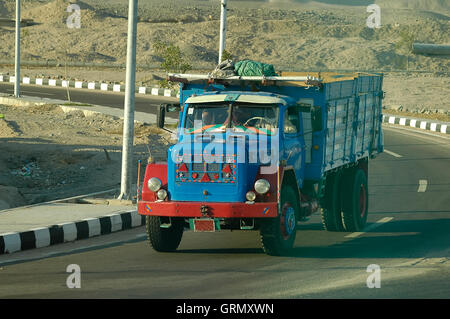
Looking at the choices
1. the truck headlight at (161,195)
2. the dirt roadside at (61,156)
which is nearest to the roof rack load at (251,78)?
the truck headlight at (161,195)

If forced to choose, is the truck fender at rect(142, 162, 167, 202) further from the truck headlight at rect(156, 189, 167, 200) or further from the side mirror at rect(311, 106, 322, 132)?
the side mirror at rect(311, 106, 322, 132)

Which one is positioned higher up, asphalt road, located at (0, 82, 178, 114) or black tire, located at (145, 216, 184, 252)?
black tire, located at (145, 216, 184, 252)

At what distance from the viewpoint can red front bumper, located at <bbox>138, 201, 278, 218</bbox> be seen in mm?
12539

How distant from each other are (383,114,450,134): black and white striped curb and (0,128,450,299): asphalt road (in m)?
20.8

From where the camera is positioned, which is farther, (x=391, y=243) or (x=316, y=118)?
(x=391, y=243)

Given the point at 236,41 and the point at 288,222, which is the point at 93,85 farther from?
the point at 288,222

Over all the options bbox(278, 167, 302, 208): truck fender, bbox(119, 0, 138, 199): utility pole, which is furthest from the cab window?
bbox(119, 0, 138, 199): utility pole

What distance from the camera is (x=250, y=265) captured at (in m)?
12.5

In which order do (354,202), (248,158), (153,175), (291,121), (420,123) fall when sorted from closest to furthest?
(248,158) → (153,175) → (291,121) → (354,202) → (420,123)

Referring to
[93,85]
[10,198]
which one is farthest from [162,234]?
[93,85]

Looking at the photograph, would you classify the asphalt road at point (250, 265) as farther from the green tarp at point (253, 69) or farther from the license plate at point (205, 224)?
the green tarp at point (253, 69)

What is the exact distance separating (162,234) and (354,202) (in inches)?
160

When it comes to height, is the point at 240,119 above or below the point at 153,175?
above

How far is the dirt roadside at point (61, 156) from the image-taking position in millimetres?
21781
